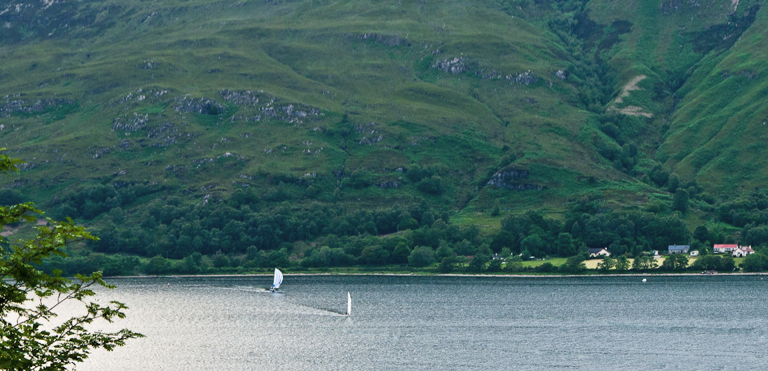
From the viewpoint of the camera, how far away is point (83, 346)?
109 feet

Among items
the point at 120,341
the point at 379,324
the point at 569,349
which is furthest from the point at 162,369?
the point at 120,341

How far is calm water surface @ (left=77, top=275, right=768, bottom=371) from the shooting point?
122062 mm

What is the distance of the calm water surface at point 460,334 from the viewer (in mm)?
122062

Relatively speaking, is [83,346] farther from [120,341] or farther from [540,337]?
[540,337]

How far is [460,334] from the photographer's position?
484 ft

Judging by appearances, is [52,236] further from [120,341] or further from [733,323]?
[733,323]

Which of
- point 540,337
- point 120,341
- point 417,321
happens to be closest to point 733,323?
point 540,337

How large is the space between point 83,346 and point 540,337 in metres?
116

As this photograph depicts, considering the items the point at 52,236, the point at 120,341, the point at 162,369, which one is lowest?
the point at 162,369

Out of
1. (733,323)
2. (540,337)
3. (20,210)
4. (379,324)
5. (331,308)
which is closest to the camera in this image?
Result: (20,210)

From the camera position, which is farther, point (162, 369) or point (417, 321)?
point (417, 321)

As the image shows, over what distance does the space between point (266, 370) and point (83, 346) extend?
8970 centimetres

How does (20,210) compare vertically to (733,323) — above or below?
above

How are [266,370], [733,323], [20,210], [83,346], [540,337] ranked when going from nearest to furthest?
[20,210] → [83,346] → [266,370] → [540,337] → [733,323]
